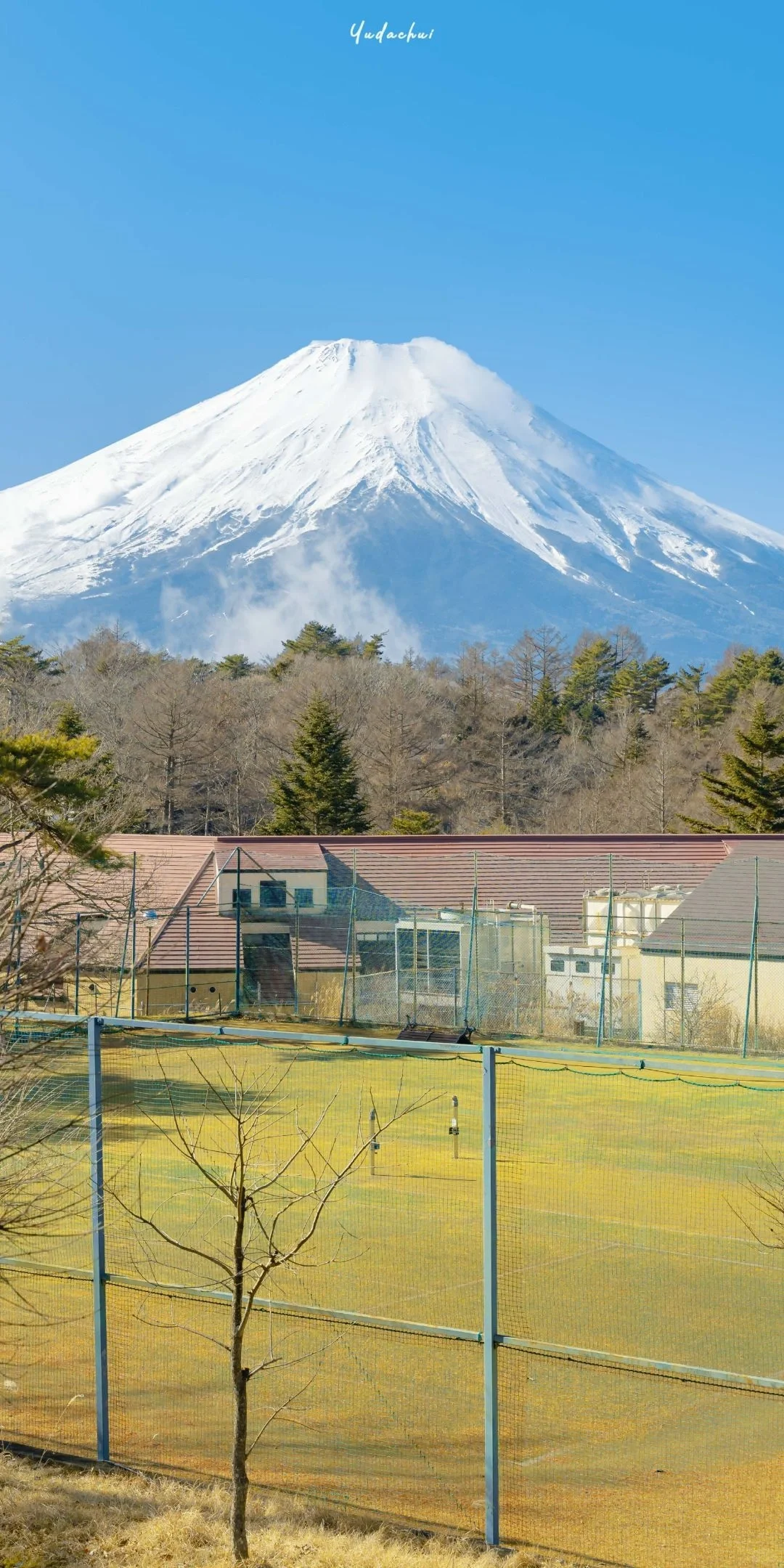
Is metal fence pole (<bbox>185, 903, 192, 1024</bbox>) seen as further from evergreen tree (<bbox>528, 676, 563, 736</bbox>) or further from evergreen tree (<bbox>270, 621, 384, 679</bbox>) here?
evergreen tree (<bbox>270, 621, 384, 679</bbox>)

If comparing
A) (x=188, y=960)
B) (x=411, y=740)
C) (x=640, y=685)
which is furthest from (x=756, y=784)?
(x=640, y=685)

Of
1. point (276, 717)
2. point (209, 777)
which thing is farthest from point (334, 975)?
point (276, 717)

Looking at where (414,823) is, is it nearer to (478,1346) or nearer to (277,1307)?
(478,1346)

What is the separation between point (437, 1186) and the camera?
13906mm

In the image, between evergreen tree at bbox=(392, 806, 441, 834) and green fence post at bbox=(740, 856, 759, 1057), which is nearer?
green fence post at bbox=(740, 856, 759, 1057)

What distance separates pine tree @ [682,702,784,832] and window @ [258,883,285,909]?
677 inches

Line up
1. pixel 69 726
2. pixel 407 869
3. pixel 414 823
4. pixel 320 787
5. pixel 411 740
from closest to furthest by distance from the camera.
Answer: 1. pixel 407 869
2. pixel 69 726
3. pixel 320 787
4. pixel 414 823
5. pixel 411 740

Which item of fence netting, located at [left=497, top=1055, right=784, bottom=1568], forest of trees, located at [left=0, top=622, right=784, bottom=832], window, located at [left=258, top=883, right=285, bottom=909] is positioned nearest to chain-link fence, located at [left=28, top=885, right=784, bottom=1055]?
window, located at [left=258, top=883, right=285, bottom=909]

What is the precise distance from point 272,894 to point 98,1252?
2541 cm

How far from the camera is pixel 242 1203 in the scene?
5.86 meters

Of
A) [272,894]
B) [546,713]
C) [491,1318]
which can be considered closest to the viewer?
[491,1318]

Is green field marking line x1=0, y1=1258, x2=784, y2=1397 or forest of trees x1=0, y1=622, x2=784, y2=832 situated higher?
forest of trees x1=0, y1=622, x2=784, y2=832

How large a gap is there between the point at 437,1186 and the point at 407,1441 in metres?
6.25

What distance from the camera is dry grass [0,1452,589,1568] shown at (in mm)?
5992
